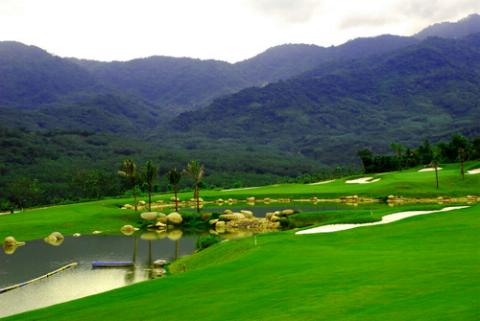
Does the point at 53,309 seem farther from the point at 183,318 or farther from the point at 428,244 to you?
the point at 428,244

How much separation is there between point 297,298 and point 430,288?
3913 millimetres

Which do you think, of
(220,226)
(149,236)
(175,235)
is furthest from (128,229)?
(220,226)

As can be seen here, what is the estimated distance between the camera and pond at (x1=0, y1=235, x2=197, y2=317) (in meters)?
31.1

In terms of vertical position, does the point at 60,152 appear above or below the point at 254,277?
above

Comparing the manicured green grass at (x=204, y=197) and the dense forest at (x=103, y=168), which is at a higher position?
the dense forest at (x=103, y=168)

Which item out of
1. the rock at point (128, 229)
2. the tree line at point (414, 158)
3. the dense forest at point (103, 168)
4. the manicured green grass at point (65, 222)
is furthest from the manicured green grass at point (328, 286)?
the tree line at point (414, 158)

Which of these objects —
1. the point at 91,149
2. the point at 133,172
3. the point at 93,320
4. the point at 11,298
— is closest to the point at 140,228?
the point at 133,172

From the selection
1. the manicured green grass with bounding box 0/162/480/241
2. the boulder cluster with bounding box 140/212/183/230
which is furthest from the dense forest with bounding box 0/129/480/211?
the boulder cluster with bounding box 140/212/183/230

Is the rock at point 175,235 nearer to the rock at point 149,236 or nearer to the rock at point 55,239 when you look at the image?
the rock at point 149,236

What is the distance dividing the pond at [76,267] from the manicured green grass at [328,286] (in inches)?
315

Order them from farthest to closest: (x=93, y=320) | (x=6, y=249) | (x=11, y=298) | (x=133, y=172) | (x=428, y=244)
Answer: (x=133, y=172) < (x=6, y=249) < (x=11, y=298) < (x=428, y=244) < (x=93, y=320)

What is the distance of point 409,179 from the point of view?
8519 cm

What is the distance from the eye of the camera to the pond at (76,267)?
102ft

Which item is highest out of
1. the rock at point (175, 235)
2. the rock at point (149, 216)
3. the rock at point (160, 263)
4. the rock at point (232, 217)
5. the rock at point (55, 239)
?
the rock at point (149, 216)
